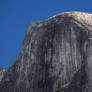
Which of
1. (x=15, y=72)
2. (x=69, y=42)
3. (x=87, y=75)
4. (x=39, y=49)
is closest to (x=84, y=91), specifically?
(x=87, y=75)

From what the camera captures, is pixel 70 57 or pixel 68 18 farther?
pixel 68 18

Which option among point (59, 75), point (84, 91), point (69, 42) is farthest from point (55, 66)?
point (84, 91)

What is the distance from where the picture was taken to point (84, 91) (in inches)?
1134

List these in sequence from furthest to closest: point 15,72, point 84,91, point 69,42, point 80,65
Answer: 1. point 15,72
2. point 69,42
3. point 80,65
4. point 84,91

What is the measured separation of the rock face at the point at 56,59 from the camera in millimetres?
30953

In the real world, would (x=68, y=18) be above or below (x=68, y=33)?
above

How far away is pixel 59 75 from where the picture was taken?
32.4 m

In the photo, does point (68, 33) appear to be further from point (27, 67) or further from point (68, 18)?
point (27, 67)

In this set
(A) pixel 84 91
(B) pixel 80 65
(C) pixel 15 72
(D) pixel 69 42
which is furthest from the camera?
→ (C) pixel 15 72

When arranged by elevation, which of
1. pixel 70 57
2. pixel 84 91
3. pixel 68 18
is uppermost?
pixel 68 18

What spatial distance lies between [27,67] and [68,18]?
828 centimetres

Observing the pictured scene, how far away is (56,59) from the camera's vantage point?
33594mm

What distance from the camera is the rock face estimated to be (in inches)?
1219

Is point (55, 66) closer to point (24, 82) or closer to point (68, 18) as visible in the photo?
point (24, 82)
